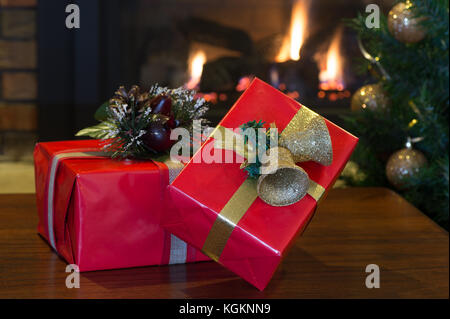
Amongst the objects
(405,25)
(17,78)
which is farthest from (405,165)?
(17,78)

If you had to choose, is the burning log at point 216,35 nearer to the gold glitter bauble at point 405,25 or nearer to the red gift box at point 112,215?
the gold glitter bauble at point 405,25

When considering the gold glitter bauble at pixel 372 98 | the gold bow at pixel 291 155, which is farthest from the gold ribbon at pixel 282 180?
the gold glitter bauble at pixel 372 98

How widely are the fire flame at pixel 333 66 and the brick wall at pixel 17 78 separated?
3.97 feet

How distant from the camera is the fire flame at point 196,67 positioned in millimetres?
2355

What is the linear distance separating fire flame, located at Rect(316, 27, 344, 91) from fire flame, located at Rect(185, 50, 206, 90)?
0.50 m

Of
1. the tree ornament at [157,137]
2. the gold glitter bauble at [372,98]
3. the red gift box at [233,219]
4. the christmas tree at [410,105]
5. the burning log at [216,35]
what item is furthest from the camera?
the burning log at [216,35]

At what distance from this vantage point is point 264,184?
538 mm

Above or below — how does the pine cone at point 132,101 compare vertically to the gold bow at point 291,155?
above

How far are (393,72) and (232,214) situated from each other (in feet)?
3.09

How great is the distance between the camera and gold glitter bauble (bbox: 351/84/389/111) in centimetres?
140

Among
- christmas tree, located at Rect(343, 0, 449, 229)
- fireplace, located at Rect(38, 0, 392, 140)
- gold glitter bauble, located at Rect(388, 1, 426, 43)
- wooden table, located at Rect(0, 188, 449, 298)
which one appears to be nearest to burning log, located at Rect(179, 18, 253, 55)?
fireplace, located at Rect(38, 0, 392, 140)

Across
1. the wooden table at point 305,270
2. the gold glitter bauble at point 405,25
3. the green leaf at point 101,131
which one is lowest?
the wooden table at point 305,270
